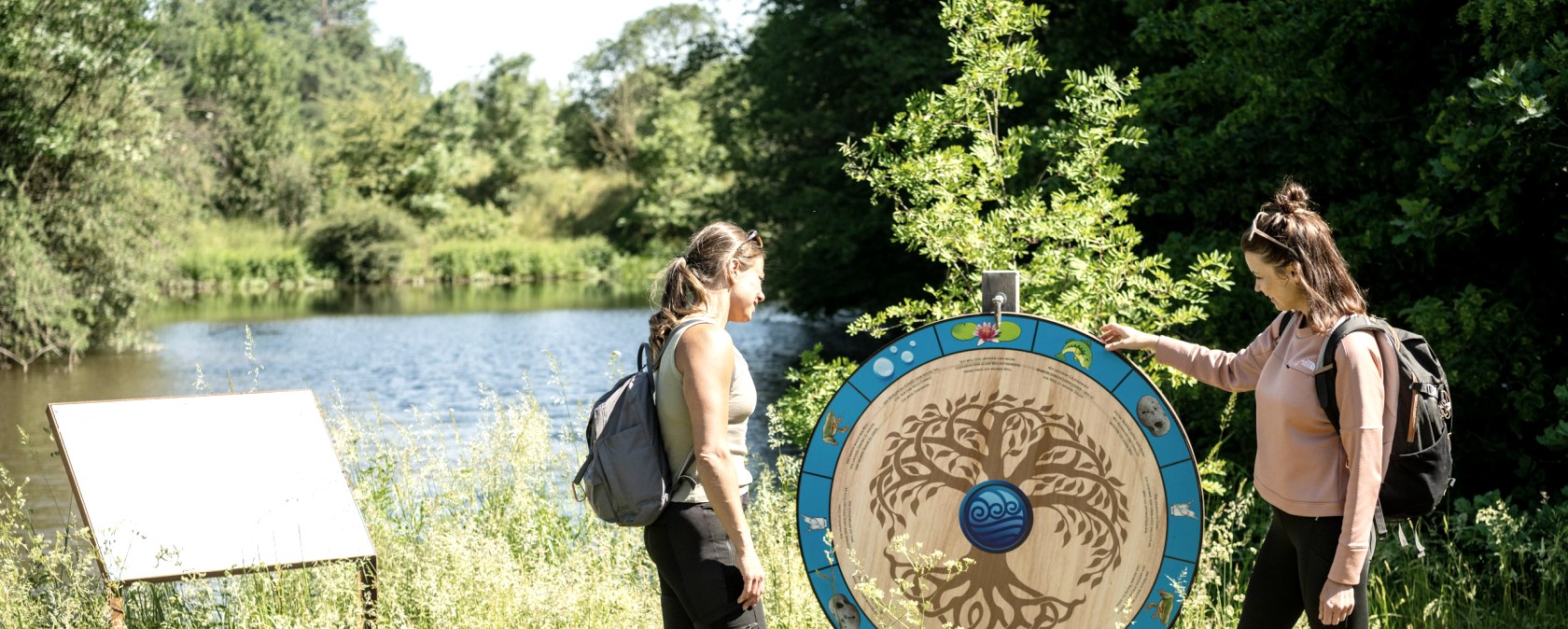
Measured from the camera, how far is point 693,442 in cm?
277

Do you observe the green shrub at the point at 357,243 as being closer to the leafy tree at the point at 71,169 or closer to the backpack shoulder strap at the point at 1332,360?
the leafy tree at the point at 71,169

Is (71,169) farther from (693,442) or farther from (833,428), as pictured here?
(693,442)

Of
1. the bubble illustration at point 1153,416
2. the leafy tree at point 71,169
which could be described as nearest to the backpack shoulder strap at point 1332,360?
the bubble illustration at point 1153,416

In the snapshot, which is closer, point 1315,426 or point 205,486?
point 1315,426

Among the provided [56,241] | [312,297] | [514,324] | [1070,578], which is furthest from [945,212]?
[312,297]

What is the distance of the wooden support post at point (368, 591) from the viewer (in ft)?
13.8

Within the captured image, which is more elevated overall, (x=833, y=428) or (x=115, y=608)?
(x=833, y=428)

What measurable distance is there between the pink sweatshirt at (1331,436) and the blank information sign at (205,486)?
2678 millimetres

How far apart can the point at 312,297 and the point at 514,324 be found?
11224 millimetres

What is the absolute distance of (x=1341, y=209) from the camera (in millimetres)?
7008

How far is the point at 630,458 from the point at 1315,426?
149 centimetres

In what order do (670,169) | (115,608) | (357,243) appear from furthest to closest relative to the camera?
(670,169), (357,243), (115,608)

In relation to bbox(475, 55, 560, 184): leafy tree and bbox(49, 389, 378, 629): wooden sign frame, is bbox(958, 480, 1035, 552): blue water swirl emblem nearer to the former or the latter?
bbox(49, 389, 378, 629): wooden sign frame

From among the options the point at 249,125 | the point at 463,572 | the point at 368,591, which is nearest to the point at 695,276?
the point at 463,572
